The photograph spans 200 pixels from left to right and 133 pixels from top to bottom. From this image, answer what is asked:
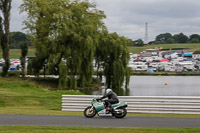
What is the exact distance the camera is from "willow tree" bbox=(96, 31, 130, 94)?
56.9m

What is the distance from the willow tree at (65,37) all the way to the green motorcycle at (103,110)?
112 ft

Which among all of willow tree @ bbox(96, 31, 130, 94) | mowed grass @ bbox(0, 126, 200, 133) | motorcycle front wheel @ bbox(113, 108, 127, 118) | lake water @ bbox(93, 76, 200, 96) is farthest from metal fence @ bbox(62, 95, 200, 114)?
willow tree @ bbox(96, 31, 130, 94)

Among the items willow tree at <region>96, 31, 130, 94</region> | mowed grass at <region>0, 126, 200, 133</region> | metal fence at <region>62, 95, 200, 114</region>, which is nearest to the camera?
mowed grass at <region>0, 126, 200, 133</region>

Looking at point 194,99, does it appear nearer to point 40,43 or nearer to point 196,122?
point 196,122

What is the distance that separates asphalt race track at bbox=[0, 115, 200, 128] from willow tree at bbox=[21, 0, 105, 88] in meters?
34.6

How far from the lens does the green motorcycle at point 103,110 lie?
17906 millimetres

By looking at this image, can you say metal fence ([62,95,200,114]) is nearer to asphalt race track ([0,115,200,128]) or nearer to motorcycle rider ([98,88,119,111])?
asphalt race track ([0,115,200,128])

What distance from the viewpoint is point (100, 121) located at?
16719 mm

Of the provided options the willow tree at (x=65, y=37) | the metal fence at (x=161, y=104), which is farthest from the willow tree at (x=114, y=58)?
the metal fence at (x=161, y=104)

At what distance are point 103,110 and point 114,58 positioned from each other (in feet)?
132

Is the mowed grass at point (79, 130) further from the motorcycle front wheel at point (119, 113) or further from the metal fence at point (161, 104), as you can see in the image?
the metal fence at point (161, 104)

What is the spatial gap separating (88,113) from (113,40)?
40420mm

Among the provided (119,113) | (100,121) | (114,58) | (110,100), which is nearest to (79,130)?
→ (100,121)

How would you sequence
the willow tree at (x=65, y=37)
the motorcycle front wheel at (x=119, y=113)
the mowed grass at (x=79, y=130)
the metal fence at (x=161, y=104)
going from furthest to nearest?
the willow tree at (x=65, y=37) < the metal fence at (x=161, y=104) < the motorcycle front wheel at (x=119, y=113) < the mowed grass at (x=79, y=130)
